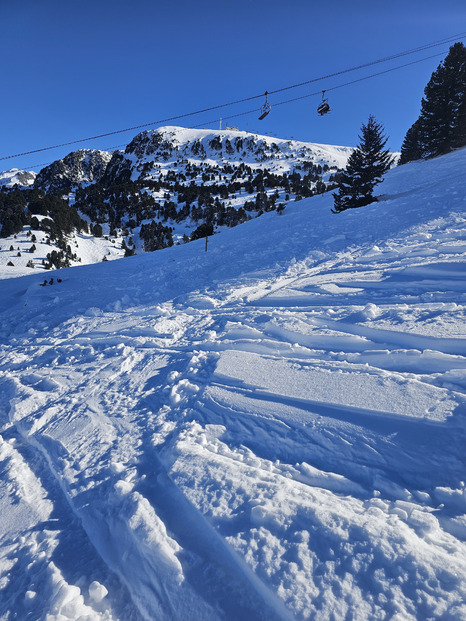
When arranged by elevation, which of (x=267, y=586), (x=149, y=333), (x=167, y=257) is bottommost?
(x=267, y=586)

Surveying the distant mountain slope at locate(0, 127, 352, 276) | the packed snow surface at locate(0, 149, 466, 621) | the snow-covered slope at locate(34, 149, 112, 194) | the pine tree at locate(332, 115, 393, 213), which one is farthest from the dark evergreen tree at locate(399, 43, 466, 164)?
the snow-covered slope at locate(34, 149, 112, 194)

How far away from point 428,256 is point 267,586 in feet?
21.7

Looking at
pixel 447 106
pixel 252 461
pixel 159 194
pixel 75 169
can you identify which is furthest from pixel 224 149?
pixel 252 461

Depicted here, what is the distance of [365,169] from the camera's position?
16.0 meters

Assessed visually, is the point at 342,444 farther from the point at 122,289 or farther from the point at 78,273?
the point at 78,273

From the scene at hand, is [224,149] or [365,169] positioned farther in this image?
[224,149]

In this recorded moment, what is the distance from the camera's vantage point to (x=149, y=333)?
225 inches

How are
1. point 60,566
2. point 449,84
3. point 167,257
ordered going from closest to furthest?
point 60,566 → point 167,257 → point 449,84

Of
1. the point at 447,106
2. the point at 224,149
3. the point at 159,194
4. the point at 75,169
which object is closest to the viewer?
the point at 447,106

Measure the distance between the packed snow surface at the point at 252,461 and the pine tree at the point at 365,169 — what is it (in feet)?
38.1

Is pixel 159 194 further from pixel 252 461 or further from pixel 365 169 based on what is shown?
pixel 252 461

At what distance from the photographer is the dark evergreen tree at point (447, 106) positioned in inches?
803

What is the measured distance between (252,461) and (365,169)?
18.6 m

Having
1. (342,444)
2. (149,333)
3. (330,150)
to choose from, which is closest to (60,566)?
(342,444)
